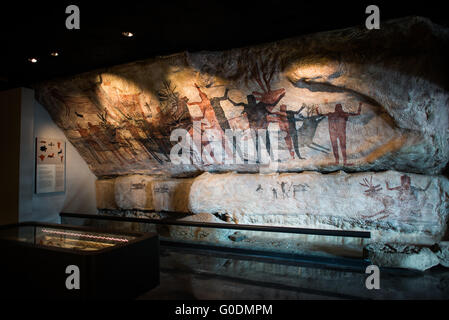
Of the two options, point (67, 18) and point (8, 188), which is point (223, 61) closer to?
point (67, 18)

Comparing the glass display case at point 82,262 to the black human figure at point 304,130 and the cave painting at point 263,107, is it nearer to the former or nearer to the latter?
the cave painting at point 263,107

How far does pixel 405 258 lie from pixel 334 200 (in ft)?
4.25

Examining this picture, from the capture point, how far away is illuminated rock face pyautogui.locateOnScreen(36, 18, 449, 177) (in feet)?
12.1

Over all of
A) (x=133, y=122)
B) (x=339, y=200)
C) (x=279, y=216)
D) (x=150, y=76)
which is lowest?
(x=279, y=216)

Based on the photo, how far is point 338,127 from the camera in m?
4.40

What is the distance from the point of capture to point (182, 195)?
231 inches

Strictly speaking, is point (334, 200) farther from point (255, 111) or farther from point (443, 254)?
point (255, 111)

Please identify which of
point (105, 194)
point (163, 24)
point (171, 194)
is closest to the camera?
point (163, 24)

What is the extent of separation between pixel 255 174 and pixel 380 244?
2218 millimetres

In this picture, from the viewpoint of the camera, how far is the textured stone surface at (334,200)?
4.25 metres

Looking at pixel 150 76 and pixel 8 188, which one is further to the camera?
pixel 8 188

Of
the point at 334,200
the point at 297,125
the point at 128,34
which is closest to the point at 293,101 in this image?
the point at 297,125

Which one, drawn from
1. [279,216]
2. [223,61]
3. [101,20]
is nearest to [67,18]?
[101,20]

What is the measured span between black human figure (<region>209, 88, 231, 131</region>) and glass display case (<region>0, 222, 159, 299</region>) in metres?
2.54
